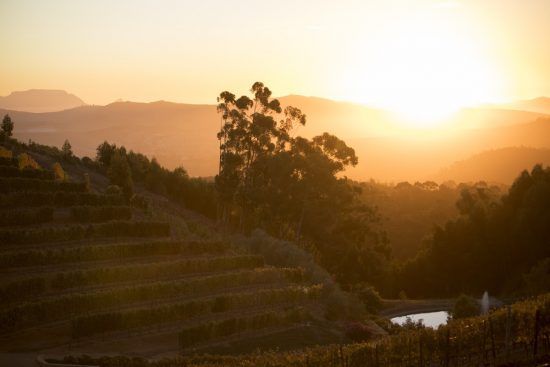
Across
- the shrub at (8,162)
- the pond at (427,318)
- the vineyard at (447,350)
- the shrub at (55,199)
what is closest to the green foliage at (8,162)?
the shrub at (8,162)

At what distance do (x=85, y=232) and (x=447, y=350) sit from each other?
21.0 m

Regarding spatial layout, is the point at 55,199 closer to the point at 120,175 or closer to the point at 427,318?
the point at 120,175

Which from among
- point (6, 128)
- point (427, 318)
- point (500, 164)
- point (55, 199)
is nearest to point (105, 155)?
point (6, 128)

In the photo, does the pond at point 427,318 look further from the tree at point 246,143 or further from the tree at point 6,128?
the tree at point 6,128

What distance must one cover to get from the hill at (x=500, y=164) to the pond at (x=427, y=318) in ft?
260

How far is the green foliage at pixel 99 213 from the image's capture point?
35688 mm

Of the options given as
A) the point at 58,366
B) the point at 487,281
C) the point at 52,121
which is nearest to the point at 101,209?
the point at 58,366

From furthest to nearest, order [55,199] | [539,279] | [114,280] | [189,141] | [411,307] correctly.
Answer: [189,141] < [411,307] < [539,279] < [55,199] < [114,280]

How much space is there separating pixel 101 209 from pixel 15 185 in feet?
16.8

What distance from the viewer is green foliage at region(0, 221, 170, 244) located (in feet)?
104

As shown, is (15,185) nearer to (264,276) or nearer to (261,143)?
(264,276)

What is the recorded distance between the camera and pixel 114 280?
3100cm

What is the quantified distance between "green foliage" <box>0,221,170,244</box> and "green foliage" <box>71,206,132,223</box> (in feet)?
3.64

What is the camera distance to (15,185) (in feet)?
118
